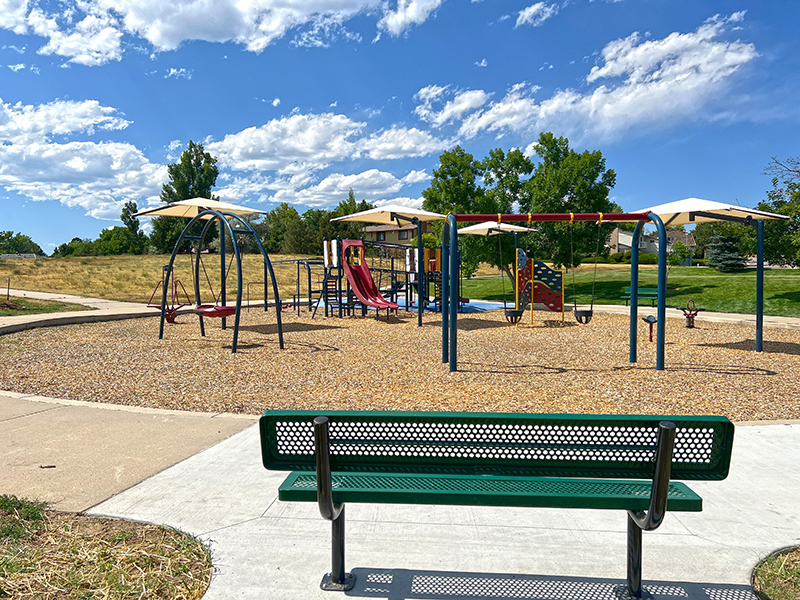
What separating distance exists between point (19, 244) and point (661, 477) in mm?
145610

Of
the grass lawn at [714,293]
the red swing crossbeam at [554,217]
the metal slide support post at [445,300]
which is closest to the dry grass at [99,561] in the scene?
the metal slide support post at [445,300]

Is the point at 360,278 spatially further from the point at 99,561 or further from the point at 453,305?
the point at 99,561

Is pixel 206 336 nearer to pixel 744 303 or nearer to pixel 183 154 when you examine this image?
pixel 744 303

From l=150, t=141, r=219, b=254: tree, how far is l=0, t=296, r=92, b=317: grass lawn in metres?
47.6

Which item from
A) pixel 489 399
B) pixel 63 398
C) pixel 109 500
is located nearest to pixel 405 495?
pixel 109 500

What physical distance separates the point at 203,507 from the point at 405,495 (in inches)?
63.5

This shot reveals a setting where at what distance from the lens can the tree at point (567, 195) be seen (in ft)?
75.9

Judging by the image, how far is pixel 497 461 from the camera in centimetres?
242

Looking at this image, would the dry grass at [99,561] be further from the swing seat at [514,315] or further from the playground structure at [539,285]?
the playground structure at [539,285]

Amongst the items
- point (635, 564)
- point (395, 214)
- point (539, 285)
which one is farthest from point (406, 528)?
point (539, 285)

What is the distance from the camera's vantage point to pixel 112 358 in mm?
8695

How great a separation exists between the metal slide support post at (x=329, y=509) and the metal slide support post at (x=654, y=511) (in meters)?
1.21

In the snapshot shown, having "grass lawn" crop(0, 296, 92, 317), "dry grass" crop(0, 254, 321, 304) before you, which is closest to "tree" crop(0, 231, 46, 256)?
"dry grass" crop(0, 254, 321, 304)

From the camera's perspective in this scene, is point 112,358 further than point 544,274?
No
